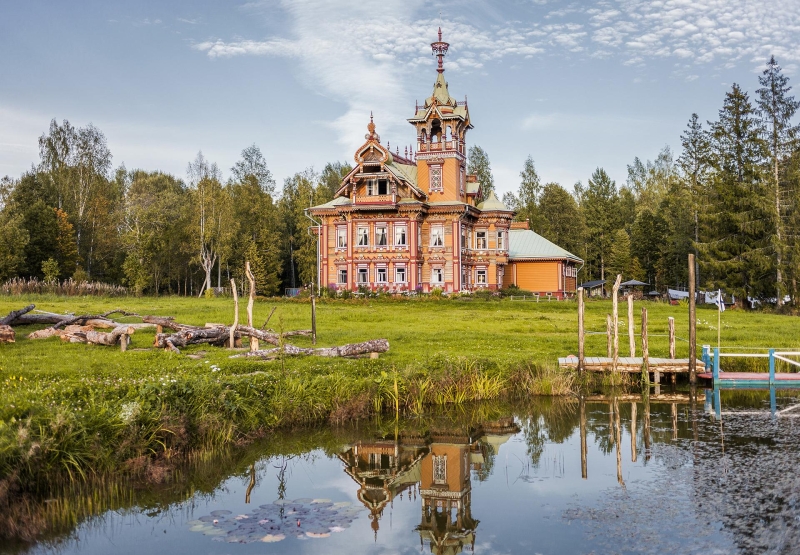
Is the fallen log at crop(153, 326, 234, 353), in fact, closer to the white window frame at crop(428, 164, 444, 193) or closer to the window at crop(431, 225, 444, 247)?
the window at crop(431, 225, 444, 247)

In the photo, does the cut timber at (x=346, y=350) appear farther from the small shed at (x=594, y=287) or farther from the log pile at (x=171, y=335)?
the small shed at (x=594, y=287)

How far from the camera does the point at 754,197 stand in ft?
150

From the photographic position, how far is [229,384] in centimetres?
1562

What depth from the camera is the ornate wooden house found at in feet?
167

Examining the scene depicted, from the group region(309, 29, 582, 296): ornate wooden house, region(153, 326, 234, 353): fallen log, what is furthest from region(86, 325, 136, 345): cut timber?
region(309, 29, 582, 296): ornate wooden house

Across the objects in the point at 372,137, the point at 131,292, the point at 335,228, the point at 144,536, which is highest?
the point at 372,137

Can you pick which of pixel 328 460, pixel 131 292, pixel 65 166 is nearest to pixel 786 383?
pixel 328 460

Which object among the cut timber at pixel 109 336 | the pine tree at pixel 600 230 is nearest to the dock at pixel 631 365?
the cut timber at pixel 109 336

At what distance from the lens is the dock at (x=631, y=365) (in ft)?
71.1

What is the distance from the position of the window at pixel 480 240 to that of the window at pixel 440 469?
40088 mm

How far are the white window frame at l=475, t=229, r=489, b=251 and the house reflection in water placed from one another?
1445 inches

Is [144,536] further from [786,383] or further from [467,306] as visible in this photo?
[467,306]

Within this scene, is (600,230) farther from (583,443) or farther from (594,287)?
(583,443)

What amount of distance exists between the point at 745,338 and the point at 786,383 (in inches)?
282
